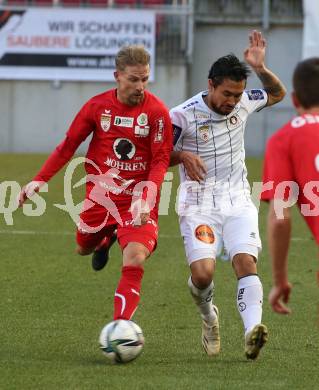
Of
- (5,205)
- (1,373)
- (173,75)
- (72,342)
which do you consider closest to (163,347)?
(72,342)

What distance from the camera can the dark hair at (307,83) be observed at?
5.07 meters

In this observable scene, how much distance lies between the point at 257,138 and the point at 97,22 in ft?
16.3

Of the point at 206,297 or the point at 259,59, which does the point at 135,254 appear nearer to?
the point at 206,297

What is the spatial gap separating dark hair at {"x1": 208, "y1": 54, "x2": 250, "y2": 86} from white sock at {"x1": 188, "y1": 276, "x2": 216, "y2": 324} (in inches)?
52.8

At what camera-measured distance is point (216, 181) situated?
7.79m

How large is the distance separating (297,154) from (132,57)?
2.58 meters

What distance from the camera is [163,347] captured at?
7699mm

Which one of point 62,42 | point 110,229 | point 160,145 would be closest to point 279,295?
point 160,145

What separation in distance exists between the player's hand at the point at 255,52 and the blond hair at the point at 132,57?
0.68 meters

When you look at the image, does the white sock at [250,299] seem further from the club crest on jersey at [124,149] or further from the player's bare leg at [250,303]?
the club crest on jersey at [124,149]

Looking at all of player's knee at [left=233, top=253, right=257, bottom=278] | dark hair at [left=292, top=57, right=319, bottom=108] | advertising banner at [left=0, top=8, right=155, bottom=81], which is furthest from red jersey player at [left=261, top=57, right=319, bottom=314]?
advertising banner at [left=0, top=8, right=155, bottom=81]

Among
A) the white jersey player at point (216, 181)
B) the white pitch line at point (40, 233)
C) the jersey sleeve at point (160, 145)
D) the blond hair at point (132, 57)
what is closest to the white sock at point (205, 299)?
the white jersey player at point (216, 181)

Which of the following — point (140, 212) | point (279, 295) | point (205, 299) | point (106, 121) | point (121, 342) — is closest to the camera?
point (279, 295)

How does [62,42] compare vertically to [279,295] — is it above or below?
below
